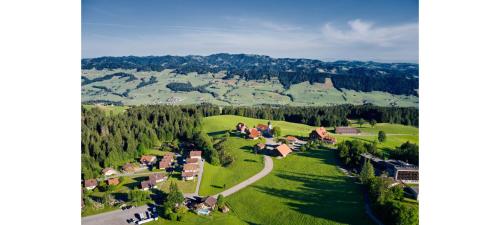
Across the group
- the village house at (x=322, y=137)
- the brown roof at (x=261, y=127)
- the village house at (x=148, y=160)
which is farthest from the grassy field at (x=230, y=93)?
the village house at (x=148, y=160)

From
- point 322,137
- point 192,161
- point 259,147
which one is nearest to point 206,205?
point 192,161

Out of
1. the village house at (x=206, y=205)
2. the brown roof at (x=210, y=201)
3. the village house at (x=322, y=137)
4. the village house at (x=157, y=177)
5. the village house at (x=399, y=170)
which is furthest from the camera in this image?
the village house at (x=322, y=137)

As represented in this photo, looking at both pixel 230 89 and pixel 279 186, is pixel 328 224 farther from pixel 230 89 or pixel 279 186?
pixel 230 89

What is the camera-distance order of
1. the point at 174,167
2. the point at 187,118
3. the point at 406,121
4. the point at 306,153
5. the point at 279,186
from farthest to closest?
1. the point at 406,121
2. the point at 187,118
3. the point at 306,153
4. the point at 174,167
5. the point at 279,186

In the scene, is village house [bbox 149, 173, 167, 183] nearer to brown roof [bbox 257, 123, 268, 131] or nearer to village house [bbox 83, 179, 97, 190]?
village house [bbox 83, 179, 97, 190]

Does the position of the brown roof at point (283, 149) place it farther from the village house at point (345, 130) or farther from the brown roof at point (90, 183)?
the brown roof at point (90, 183)

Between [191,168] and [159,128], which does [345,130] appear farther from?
[159,128]

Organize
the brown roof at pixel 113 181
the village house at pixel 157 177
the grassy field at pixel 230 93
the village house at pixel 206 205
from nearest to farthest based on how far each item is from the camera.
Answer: the village house at pixel 206 205 < the village house at pixel 157 177 < the brown roof at pixel 113 181 < the grassy field at pixel 230 93
